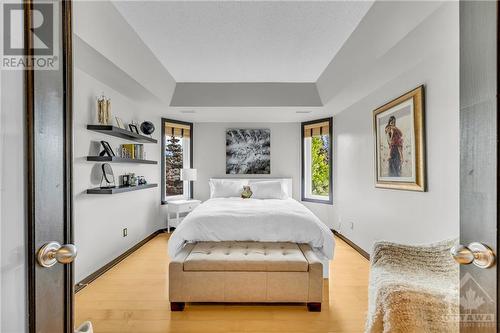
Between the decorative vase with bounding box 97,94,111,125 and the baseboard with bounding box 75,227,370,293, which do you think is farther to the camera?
the decorative vase with bounding box 97,94,111,125

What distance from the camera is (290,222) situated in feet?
8.78

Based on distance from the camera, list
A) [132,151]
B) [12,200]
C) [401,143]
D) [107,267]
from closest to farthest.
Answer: [12,200] → [401,143] → [107,267] → [132,151]

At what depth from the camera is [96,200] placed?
9.35ft

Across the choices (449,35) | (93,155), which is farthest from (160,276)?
(449,35)

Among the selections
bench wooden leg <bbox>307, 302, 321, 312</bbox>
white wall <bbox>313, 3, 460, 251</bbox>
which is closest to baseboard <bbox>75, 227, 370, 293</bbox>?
white wall <bbox>313, 3, 460, 251</bbox>

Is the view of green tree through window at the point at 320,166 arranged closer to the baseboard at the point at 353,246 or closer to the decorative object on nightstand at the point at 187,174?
the baseboard at the point at 353,246

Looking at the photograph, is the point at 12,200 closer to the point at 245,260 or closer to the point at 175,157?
the point at 245,260

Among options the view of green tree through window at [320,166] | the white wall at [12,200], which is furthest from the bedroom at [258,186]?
the view of green tree through window at [320,166]

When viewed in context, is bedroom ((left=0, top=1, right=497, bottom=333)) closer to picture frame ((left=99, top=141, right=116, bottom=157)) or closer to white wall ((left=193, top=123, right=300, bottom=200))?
picture frame ((left=99, top=141, right=116, bottom=157))

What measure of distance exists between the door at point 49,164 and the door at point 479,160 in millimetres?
1077

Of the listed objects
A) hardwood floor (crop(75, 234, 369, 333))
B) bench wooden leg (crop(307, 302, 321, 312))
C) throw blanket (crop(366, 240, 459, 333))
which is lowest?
hardwood floor (crop(75, 234, 369, 333))

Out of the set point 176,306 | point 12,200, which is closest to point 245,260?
point 176,306

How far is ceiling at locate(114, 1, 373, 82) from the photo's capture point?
2109 millimetres

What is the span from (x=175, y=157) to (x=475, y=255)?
469 centimetres
